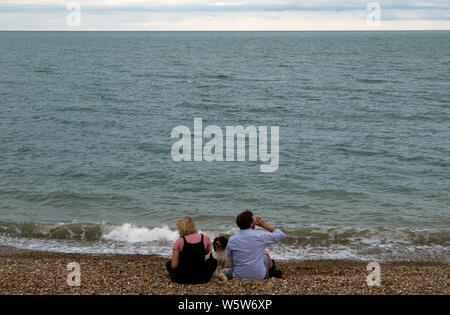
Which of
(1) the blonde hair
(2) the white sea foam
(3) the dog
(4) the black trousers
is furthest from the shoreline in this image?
(2) the white sea foam

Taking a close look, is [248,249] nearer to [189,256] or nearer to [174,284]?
[189,256]

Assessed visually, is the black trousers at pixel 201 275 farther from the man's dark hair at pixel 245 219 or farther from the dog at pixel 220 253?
the man's dark hair at pixel 245 219

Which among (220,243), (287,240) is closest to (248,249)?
(220,243)

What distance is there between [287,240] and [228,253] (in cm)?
536

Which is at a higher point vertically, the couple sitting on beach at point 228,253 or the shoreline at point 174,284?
the couple sitting on beach at point 228,253

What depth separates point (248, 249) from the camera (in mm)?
8508

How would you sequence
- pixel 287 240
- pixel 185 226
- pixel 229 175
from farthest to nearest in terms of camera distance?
pixel 229 175 → pixel 287 240 → pixel 185 226

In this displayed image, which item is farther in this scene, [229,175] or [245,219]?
[229,175]

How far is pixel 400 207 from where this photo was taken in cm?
1597

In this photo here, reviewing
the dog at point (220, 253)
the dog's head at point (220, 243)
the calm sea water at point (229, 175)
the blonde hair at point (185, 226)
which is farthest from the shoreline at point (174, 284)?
the calm sea water at point (229, 175)

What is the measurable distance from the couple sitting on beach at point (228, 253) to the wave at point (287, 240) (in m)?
4.08

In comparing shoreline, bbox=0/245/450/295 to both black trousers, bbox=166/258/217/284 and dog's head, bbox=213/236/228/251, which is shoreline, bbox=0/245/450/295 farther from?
dog's head, bbox=213/236/228/251

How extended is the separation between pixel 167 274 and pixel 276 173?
35.9 feet

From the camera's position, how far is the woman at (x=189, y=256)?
8305 mm
